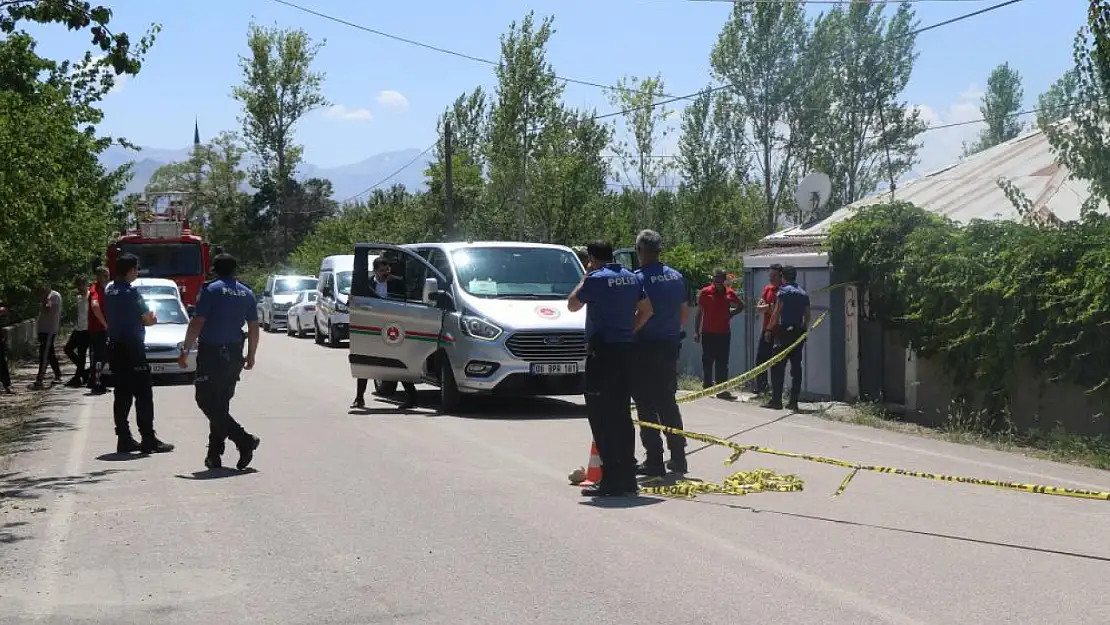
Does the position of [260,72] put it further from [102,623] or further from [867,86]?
[102,623]

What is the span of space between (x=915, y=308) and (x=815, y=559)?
26.7 ft

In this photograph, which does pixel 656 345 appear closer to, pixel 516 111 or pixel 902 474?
pixel 902 474

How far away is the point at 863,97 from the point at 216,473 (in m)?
43.3

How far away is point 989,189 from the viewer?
19359mm

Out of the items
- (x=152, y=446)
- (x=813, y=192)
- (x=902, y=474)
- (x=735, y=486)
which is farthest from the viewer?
(x=813, y=192)

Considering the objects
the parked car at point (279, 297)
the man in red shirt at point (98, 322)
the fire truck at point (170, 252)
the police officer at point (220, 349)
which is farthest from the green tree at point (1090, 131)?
the parked car at point (279, 297)

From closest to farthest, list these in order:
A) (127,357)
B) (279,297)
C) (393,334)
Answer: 1. (127,357)
2. (393,334)
3. (279,297)

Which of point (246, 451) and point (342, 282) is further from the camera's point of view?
point (342, 282)

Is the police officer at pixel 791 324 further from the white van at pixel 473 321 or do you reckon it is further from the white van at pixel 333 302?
the white van at pixel 333 302

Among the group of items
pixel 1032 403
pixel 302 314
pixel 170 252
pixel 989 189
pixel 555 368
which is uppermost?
pixel 989 189

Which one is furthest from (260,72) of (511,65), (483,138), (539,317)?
(539,317)

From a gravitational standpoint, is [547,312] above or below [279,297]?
below

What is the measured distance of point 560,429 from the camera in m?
13.2

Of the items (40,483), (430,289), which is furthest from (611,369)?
(430,289)
